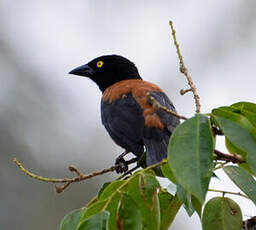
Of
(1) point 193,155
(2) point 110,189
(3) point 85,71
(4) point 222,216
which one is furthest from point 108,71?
(1) point 193,155

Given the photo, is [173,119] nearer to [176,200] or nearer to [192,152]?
[176,200]

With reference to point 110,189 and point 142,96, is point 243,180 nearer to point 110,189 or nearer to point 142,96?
point 110,189

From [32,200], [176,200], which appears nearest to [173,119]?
[176,200]

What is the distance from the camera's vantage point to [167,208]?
2.26 meters

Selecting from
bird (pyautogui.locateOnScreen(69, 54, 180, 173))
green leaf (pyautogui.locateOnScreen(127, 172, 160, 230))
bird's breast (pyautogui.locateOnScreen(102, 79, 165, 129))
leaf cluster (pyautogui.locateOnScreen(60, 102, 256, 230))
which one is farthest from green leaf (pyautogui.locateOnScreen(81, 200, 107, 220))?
bird's breast (pyautogui.locateOnScreen(102, 79, 165, 129))

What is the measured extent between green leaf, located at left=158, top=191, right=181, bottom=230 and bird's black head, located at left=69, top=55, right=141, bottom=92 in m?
3.68

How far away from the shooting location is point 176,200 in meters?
2.25

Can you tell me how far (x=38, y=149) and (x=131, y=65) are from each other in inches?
169

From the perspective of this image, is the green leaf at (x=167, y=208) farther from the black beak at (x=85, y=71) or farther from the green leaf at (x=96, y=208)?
the black beak at (x=85, y=71)

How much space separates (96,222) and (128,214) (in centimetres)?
11

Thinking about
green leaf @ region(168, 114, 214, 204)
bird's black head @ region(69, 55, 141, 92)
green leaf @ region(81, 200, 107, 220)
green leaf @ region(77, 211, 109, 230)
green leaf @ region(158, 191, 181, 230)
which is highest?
bird's black head @ region(69, 55, 141, 92)

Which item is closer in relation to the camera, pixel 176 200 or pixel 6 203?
pixel 176 200

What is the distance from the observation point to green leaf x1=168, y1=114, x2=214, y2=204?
5.25 feet

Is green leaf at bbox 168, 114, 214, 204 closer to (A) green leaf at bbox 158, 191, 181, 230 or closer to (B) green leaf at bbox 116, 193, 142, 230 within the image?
(B) green leaf at bbox 116, 193, 142, 230
